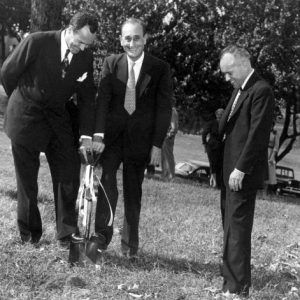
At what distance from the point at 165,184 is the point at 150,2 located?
10.5m

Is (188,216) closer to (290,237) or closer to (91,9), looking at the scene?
(290,237)

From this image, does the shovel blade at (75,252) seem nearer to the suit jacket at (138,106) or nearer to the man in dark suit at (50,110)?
the man in dark suit at (50,110)

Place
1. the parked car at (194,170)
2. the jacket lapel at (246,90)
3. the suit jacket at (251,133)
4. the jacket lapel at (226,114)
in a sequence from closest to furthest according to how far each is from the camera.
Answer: the suit jacket at (251,133), the jacket lapel at (246,90), the jacket lapel at (226,114), the parked car at (194,170)

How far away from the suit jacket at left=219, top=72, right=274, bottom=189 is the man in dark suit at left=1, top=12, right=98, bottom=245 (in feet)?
4.18

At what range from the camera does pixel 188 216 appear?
25.1 ft

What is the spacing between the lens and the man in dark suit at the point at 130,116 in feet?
16.7

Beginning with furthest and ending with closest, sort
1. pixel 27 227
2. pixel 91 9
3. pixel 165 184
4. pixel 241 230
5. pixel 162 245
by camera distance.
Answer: pixel 91 9 → pixel 165 184 → pixel 162 245 → pixel 27 227 → pixel 241 230

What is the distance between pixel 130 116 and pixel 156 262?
1.30 meters

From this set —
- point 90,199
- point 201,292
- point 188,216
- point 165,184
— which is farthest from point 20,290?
→ point 165,184

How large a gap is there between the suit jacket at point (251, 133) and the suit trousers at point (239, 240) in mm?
124

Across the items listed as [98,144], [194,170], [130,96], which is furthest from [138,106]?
[194,170]

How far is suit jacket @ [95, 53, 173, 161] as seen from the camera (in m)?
5.10

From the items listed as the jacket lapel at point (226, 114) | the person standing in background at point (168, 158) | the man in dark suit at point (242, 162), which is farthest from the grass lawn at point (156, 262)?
the person standing in background at point (168, 158)

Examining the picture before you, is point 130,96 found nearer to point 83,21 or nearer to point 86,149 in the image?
point 86,149
